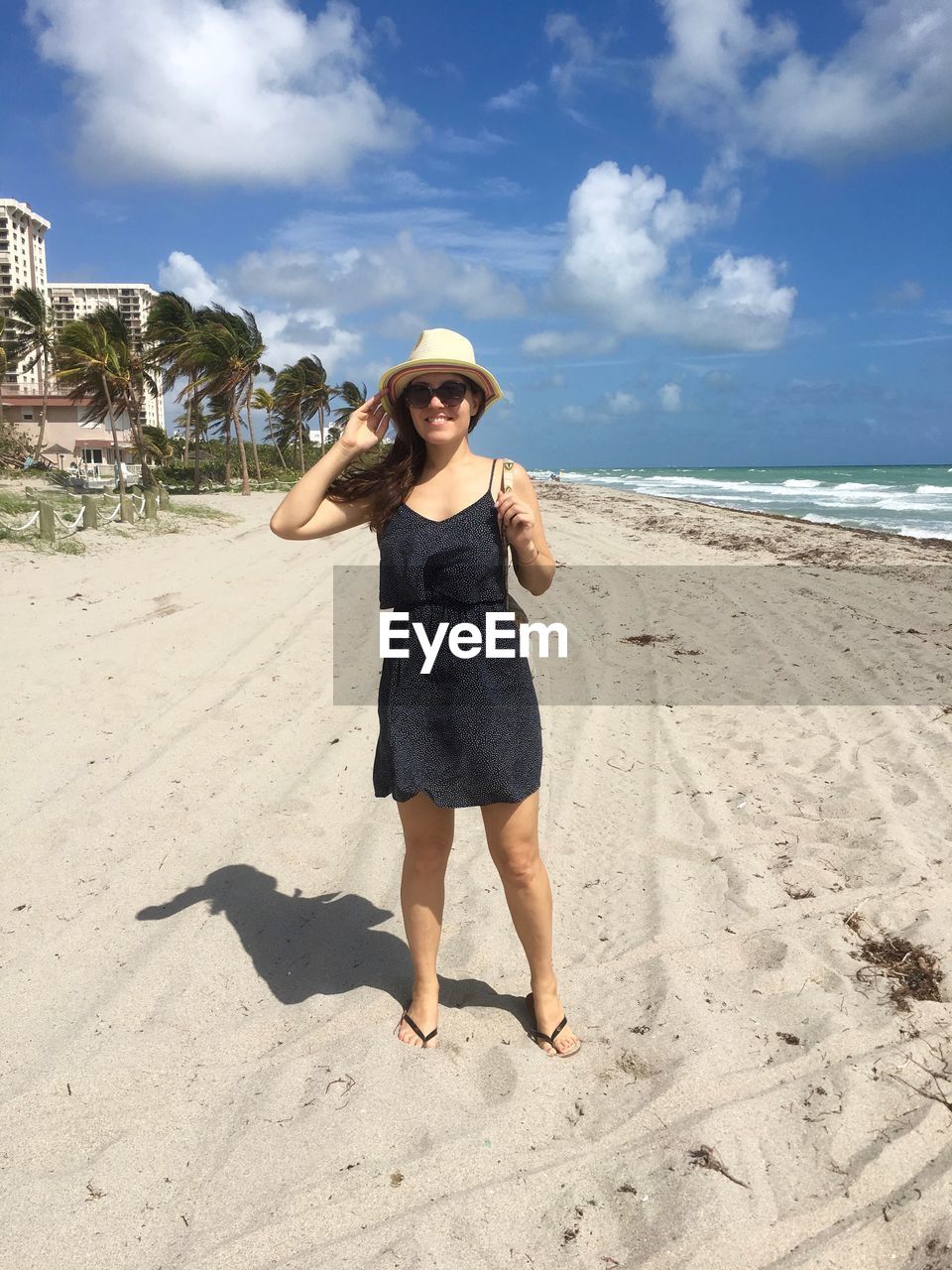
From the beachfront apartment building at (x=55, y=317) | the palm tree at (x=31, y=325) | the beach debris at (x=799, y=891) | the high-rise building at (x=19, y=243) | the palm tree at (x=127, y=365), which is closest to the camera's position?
the beach debris at (x=799, y=891)

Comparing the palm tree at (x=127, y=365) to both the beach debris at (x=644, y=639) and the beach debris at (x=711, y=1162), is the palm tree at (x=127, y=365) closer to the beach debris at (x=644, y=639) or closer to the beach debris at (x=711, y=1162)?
the beach debris at (x=644, y=639)

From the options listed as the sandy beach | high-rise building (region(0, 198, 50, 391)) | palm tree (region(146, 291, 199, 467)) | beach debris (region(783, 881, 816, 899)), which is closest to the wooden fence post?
the sandy beach

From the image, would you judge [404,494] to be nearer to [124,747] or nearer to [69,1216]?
[69,1216]

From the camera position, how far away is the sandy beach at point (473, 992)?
1.87 meters

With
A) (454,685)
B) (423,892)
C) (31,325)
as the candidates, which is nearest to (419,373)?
(454,685)

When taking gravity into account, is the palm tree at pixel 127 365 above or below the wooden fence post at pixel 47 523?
above

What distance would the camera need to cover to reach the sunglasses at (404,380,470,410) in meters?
2.31

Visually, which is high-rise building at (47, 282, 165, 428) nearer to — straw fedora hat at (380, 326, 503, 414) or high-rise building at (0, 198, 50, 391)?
high-rise building at (0, 198, 50, 391)

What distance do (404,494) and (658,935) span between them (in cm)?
183

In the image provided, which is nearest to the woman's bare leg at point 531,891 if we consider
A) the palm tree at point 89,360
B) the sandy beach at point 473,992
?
the sandy beach at point 473,992

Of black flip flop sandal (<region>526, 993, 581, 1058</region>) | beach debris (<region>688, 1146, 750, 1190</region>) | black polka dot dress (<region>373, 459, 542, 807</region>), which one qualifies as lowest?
black flip flop sandal (<region>526, 993, 581, 1058</region>)

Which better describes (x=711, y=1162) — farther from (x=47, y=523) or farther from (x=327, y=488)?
(x=47, y=523)

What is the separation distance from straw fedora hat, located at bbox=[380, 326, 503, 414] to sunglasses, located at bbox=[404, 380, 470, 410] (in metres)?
0.03

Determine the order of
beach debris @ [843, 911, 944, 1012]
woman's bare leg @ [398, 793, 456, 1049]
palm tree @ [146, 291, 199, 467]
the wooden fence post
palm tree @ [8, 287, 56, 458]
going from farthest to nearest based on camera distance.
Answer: palm tree @ [8, 287, 56, 458]
palm tree @ [146, 291, 199, 467]
the wooden fence post
beach debris @ [843, 911, 944, 1012]
woman's bare leg @ [398, 793, 456, 1049]
